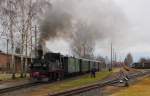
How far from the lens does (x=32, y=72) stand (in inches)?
1598

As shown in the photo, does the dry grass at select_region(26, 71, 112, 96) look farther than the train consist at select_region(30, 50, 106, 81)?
No

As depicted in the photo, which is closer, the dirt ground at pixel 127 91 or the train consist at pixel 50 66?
the dirt ground at pixel 127 91

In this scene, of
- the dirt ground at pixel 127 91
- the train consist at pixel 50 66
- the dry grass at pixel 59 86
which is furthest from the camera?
the train consist at pixel 50 66

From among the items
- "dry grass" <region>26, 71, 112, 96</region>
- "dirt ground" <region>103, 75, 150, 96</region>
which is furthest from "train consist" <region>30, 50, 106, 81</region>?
"dirt ground" <region>103, 75, 150, 96</region>

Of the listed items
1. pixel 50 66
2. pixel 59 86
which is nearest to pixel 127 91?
→ pixel 59 86

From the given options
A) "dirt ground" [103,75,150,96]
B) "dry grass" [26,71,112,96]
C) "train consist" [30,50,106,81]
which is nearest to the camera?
"dirt ground" [103,75,150,96]

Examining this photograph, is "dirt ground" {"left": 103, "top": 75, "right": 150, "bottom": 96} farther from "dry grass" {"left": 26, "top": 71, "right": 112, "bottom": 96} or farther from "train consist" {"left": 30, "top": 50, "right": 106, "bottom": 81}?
"train consist" {"left": 30, "top": 50, "right": 106, "bottom": 81}

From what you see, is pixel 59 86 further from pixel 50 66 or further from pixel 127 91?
pixel 127 91

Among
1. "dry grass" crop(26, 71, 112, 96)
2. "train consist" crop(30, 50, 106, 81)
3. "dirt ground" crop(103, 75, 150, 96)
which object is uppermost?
"train consist" crop(30, 50, 106, 81)

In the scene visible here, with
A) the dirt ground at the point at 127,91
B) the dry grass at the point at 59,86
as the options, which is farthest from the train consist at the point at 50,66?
the dirt ground at the point at 127,91

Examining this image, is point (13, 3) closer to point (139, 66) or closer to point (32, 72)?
point (32, 72)

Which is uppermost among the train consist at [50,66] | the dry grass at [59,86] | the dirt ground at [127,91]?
the train consist at [50,66]

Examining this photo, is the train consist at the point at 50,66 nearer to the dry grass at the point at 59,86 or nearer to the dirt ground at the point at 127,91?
the dry grass at the point at 59,86

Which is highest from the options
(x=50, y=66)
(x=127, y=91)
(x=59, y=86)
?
(x=50, y=66)
